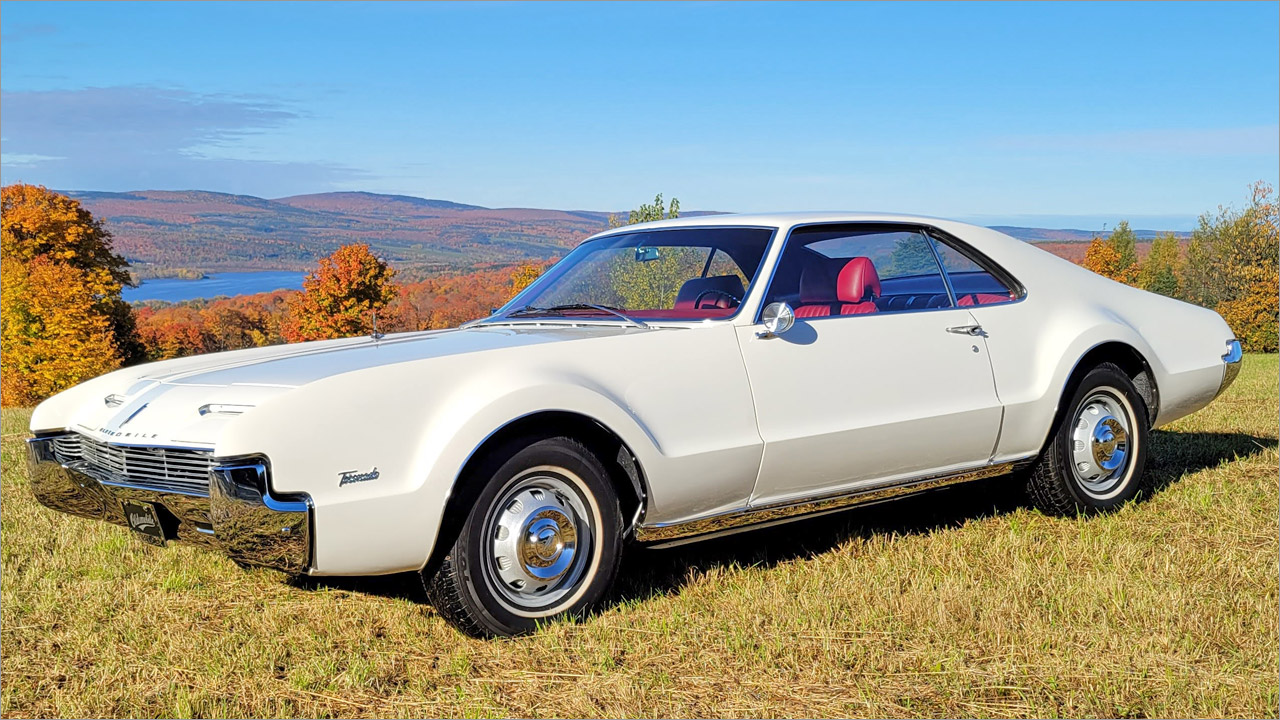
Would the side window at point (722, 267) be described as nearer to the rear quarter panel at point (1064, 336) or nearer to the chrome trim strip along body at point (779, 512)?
the chrome trim strip along body at point (779, 512)

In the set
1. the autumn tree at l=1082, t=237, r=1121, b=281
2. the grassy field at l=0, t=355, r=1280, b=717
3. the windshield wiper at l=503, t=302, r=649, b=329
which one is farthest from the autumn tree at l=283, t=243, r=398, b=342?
the autumn tree at l=1082, t=237, r=1121, b=281

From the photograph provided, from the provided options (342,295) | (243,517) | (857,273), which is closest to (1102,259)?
(342,295)

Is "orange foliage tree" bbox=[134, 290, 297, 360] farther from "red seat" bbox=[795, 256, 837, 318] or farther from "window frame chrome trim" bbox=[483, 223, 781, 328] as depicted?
"red seat" bbox=[795, 256, 837, 318]

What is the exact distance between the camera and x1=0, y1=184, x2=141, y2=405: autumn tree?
5028 cm

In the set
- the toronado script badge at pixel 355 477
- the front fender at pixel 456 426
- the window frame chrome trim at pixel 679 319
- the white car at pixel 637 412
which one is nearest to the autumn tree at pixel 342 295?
the window frame chrome trim at pixel 679 319

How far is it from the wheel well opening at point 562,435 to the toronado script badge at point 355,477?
26 centimetres

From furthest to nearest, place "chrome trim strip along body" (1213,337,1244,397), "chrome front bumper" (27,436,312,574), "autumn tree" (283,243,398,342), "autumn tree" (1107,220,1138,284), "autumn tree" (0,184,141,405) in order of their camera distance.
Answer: "autumn tree" (1107,220,1138,284)
"autumn tree" (283,243,398,342)
"autumn tree" (0,184,141,405)
"chrome trim strip along body" (1213,337,1244,397)
"chrome front bumper" (27,436,312,574)

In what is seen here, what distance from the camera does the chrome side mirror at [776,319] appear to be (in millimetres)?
4414

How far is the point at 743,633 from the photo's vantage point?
12.7 feet

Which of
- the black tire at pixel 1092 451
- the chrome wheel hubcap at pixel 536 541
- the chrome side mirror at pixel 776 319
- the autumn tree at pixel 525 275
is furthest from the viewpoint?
the autumn tree at pixel 525 275

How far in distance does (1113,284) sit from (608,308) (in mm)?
3013

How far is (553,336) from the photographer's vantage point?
4.46 meters

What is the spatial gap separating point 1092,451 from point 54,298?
52.6 m

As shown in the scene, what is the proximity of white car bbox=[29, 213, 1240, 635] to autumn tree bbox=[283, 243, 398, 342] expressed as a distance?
6466 cm
